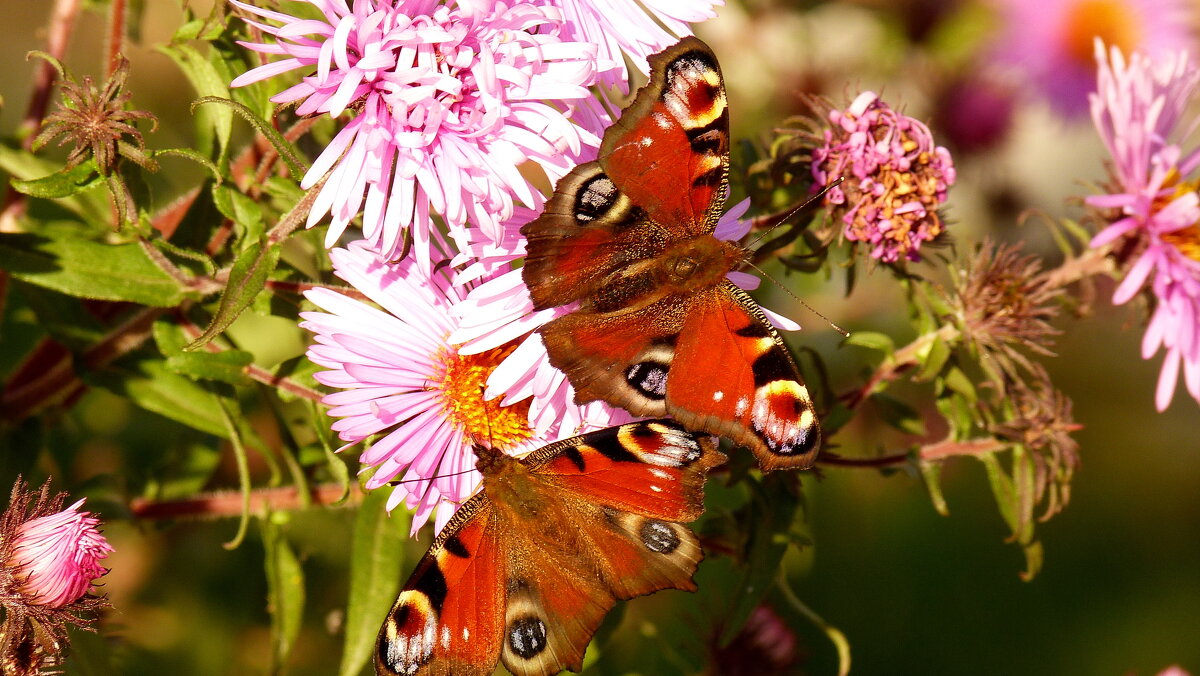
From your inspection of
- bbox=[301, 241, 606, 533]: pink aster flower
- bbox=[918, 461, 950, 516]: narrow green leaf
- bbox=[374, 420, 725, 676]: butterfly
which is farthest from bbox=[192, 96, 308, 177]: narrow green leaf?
bbox=[918, 461, 950, 516]: narrow green leaf

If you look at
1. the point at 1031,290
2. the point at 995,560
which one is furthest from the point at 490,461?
the point at 995,560

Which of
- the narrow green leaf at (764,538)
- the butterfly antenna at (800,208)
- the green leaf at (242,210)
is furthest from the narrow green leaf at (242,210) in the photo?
the narrow green leaf at (764,538)

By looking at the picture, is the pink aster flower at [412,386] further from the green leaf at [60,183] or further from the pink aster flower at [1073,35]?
the pink aster flower at [1073,35]

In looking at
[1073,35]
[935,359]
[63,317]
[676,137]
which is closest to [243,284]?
[63,317]

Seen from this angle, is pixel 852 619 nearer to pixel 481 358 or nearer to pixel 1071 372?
pixel 1071 372

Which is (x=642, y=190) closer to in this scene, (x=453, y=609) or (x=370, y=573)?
(x=453, y=609)

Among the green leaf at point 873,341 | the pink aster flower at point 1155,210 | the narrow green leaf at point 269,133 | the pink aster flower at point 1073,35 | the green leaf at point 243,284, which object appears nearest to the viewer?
the narrow green leaf at point 269,133
